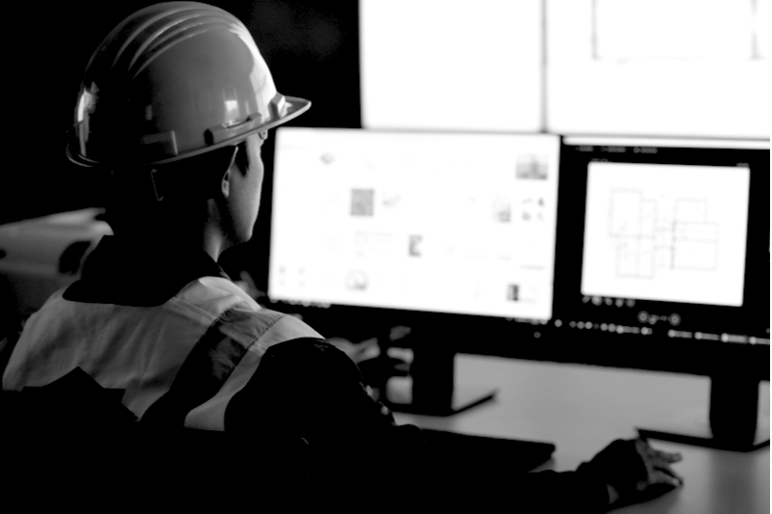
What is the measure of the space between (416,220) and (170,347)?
721mm

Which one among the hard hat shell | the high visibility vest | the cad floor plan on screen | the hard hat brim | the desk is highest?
the hard hat shell

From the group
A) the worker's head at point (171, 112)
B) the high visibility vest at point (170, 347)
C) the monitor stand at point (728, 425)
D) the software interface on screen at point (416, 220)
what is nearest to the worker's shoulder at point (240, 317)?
the high visibility vest at point (170, 347)

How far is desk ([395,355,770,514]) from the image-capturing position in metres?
1.39

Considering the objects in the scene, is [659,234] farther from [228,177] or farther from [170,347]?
[170,347]

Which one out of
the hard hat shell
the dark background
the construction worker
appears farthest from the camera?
the dark background

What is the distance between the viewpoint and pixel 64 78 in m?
2.83

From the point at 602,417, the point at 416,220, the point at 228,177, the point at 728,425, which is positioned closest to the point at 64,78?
the point at 416,220

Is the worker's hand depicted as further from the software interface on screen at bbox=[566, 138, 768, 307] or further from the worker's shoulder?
the worker's shoulder

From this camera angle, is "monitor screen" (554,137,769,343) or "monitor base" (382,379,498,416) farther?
"monitor base" (382,379,498,416)

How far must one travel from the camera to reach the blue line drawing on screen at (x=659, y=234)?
5.16 feet

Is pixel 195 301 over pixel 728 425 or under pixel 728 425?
over

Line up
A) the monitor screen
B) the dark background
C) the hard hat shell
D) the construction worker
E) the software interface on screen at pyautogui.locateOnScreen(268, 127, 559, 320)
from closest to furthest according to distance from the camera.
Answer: the construction worker, the hard hat shell, the monitor screen, the software interface on screen at pyautogui.locateOnScreen(268, 127, 559, 320), the dark background

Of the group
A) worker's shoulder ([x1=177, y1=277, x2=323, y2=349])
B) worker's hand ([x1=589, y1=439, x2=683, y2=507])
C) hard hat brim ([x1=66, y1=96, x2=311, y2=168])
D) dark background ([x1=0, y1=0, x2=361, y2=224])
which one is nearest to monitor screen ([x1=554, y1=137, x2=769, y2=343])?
worker's hand ([x1=589, y1=439, x2=683, y2=507])

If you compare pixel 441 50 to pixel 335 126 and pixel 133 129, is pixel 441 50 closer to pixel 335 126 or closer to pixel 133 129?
pixel 335 126
